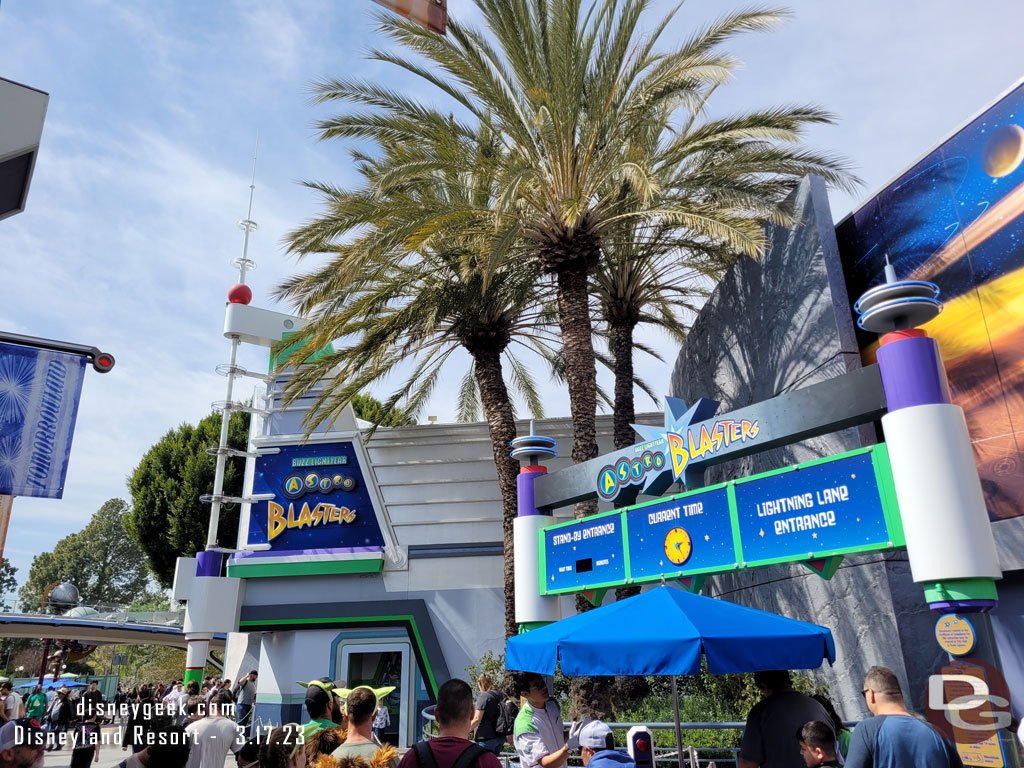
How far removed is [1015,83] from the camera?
28.8 feet

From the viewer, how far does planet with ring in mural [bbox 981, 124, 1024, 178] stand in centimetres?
866

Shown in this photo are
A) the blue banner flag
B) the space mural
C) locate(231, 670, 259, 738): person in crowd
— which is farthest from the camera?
locate(231, 670, 259, 738): person in crowd

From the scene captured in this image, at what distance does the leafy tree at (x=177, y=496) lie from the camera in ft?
100

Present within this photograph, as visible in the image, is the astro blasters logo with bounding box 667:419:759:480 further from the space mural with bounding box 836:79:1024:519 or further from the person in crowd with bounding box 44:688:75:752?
the person in crowd with bounding box 44:688:75:752

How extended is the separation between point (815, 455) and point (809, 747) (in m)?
6.76

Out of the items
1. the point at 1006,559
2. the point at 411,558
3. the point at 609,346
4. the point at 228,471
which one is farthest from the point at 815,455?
the point at 228,471

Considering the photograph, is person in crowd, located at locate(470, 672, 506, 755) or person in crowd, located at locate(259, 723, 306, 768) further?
person in crowd, located at locate(470, 672, 506, 755)

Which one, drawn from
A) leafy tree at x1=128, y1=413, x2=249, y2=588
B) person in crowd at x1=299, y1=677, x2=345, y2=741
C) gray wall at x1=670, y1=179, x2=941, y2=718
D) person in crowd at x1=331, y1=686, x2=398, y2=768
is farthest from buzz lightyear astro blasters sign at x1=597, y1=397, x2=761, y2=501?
leafy tree at x1=128, y1=413, x2=249, y2=588

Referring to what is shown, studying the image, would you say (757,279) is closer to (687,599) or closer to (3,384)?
(687,599)

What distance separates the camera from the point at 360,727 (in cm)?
445

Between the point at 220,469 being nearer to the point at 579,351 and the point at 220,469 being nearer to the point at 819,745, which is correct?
the point at 579,351

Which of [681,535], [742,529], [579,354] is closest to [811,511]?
[742,529]

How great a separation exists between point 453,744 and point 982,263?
28.8 ft

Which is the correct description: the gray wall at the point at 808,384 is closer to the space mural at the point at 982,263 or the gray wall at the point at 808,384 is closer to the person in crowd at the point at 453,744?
the space mural at the point at 982,263
